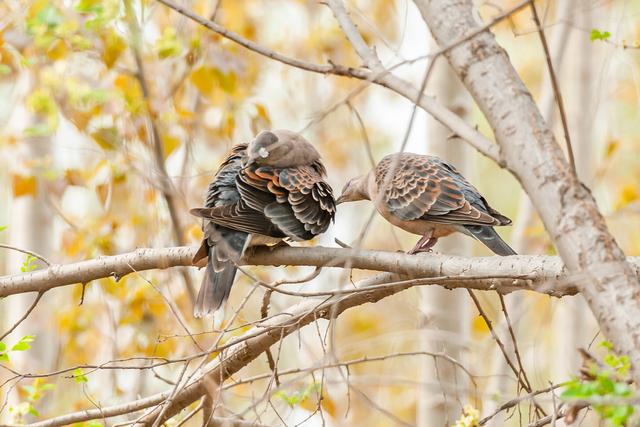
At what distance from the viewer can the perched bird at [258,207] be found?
3.74 m

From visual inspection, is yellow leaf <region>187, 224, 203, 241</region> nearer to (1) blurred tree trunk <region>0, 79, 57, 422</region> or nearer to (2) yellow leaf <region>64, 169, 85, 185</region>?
(2) yellow leaf <region>64, 169, 85, 185</region>

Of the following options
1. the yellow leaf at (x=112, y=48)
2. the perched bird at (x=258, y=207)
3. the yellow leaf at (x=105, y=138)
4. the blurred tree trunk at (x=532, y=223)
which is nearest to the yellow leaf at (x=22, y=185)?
the yellow leaf at (x=105, y=138)

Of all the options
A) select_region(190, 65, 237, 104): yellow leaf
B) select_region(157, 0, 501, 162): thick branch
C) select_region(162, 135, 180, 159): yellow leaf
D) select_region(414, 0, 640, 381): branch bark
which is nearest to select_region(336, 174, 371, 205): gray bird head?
select_region(190, 65, 237, 104): yellow leaf

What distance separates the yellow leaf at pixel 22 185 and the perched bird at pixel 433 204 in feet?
8.13

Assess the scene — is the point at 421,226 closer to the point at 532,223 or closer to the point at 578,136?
the point at 532,223

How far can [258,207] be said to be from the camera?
12.7 ft

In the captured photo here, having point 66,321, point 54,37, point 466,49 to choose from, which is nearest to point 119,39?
point 54,37

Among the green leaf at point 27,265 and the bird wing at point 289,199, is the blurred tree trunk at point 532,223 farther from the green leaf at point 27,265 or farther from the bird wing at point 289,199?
the green leaf at point 27,265

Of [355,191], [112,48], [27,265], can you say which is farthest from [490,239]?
[112,48]

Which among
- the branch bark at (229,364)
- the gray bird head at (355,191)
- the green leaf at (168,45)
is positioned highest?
the green leaf at (168,45)

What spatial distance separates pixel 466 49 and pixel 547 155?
1.28ft

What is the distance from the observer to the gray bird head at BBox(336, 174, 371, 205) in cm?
501

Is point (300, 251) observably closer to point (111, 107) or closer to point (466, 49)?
point (466, 49)

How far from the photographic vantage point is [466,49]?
2.05m
